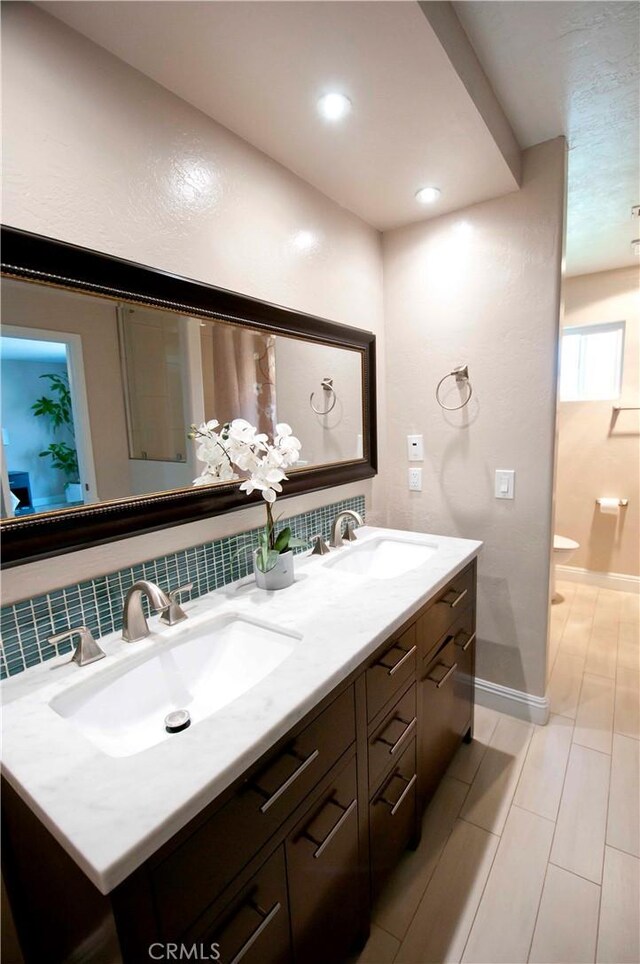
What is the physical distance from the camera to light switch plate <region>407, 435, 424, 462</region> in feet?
7.13

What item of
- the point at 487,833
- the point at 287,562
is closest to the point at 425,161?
the point at 287,562

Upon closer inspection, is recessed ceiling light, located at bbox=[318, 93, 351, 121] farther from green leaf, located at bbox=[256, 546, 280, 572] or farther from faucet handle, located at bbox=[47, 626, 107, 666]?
faucet handle, located at bbox=[47, 626, 107, 666]

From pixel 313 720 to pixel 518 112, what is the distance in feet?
6.76

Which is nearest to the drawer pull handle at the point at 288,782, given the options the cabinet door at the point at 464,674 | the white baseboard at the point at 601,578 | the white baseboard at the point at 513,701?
the cabinet door at the point at 464,674

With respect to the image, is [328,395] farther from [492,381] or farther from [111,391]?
[111,391]

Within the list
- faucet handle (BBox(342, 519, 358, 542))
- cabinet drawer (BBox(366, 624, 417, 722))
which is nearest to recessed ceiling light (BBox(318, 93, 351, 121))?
faucet handle (BBox(342, 519, 358, 542))

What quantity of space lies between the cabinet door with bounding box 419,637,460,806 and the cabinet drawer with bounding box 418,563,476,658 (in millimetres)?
70

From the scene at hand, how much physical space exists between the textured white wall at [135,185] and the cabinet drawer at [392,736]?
74 centimetres

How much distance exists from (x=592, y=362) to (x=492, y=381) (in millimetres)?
2070

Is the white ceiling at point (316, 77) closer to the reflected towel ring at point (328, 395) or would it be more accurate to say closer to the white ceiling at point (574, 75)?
the white ceiling at point (574, 75)

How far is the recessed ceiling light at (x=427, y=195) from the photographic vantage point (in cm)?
176

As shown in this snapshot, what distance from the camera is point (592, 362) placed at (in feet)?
11.2

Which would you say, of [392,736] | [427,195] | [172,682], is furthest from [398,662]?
[427,195]

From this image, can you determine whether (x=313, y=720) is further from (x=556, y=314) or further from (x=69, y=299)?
(x=556, y=314)
